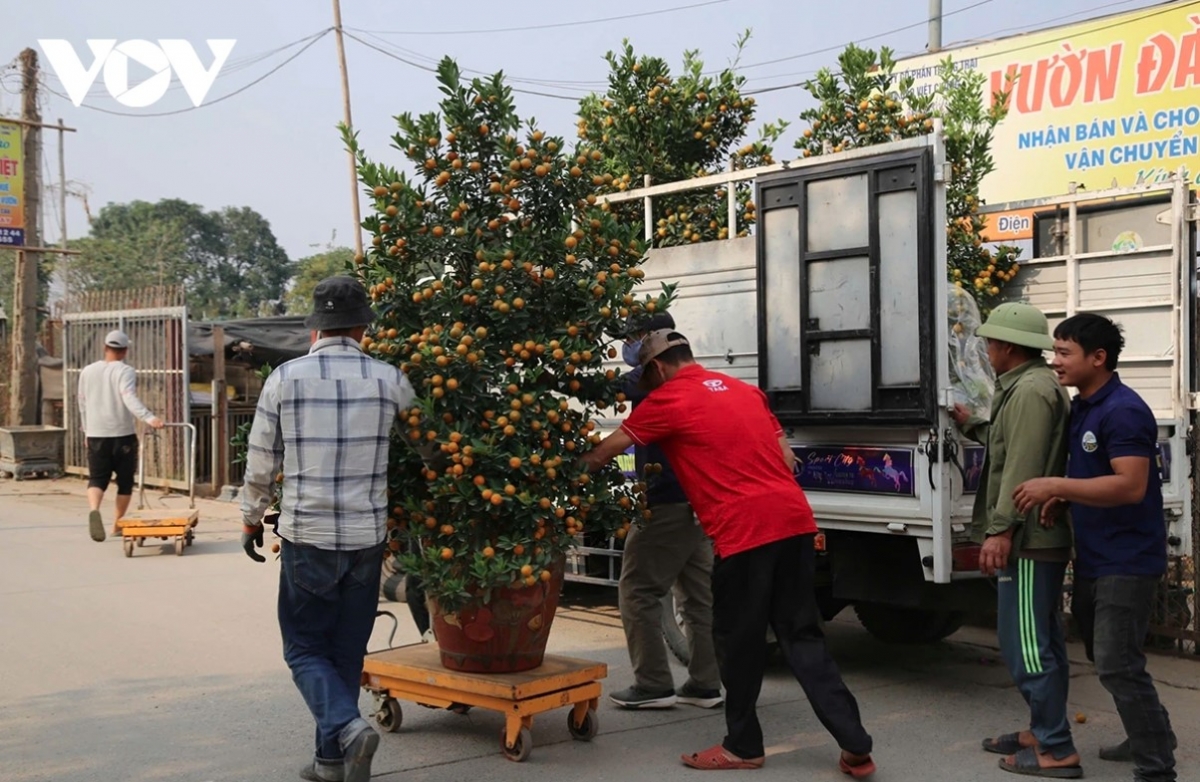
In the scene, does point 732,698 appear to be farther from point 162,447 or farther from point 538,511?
point 162,447

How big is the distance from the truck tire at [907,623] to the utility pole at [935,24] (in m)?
10.8

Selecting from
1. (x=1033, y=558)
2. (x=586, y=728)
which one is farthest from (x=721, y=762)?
(x=1033, y=558)

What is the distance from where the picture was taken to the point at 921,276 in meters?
5.88

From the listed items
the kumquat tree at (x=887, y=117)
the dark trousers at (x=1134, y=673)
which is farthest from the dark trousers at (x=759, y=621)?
the kumquat tree at (x=887, y=117)

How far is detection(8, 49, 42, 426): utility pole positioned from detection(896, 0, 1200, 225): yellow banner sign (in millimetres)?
13279

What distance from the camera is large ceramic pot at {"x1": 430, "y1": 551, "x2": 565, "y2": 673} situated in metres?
5.28

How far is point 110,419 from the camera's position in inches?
445

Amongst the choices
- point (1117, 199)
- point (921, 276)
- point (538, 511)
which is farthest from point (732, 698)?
point (1117, 199)

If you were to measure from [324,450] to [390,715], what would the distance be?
1.54 metres

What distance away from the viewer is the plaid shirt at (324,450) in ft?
15.5

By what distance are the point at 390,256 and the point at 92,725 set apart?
2579 millimetres

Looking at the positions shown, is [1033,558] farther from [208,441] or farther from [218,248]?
[218,248]

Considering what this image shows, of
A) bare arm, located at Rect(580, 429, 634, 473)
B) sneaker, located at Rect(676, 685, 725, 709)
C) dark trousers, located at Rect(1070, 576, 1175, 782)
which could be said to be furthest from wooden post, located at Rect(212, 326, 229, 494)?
dark trousers, located at Rect(1070, 576, 1175, 782)

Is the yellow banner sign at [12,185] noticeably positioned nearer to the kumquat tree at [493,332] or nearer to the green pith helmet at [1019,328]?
the kumquat tree at [493,332]
